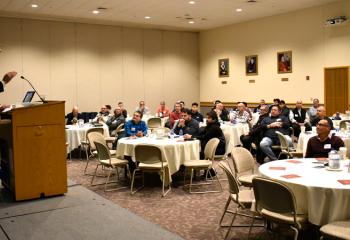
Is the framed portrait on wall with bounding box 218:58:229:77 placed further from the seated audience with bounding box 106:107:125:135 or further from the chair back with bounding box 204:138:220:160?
the chair back with bounding box 204:138:220:160

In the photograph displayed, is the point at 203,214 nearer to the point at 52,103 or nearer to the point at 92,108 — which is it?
the point at 52,103

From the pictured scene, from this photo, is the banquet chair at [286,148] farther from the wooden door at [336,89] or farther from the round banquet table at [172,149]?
the wooden door at [336,89]

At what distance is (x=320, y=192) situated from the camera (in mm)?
3730

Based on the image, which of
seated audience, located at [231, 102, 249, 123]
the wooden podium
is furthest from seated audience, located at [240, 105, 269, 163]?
the wooden podium

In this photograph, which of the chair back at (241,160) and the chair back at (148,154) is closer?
the chair back at (241,160)

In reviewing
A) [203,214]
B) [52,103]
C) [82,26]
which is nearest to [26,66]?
[82,26]

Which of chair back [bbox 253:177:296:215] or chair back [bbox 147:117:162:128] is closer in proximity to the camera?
chair back [bbox 253:177:296:215]

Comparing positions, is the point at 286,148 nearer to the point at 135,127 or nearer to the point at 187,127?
the point at 187,127

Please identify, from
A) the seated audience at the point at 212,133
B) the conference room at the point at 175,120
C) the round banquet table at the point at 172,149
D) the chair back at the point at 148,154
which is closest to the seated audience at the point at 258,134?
the conference room at the point at 175,120

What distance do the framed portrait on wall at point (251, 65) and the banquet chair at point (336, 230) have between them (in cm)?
1300

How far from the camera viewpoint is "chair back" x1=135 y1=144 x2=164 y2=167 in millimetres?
6383

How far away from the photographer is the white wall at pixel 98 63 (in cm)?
1461

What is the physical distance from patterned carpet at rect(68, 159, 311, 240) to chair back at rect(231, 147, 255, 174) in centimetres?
63

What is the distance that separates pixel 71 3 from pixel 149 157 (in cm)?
781
